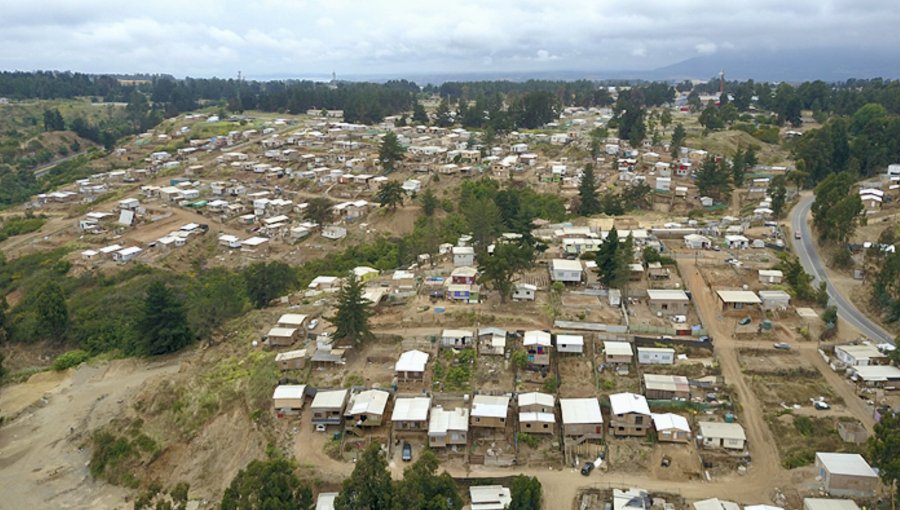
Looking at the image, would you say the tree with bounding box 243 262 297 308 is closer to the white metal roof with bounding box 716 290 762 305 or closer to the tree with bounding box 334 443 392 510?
the tree with bounding box 334 443 392 510

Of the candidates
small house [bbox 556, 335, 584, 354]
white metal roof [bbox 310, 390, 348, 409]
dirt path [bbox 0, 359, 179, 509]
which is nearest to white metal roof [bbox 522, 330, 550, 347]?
small house [bbox 556, 335, 584, 354]

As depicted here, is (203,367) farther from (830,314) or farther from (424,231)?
(830,314)

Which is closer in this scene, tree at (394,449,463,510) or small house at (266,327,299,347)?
tree at (394,449,463,510)

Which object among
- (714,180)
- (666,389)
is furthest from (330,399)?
(714,180)

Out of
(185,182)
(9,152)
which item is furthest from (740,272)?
(9,152)

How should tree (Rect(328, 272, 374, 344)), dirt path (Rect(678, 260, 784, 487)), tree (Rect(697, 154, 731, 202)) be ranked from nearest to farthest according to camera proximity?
dirt path (Rect(678, 260, 784, 487)) → tree (Rect(328, 272, 374, 344)) → tree (Rect(697, 154, 731, 202))
